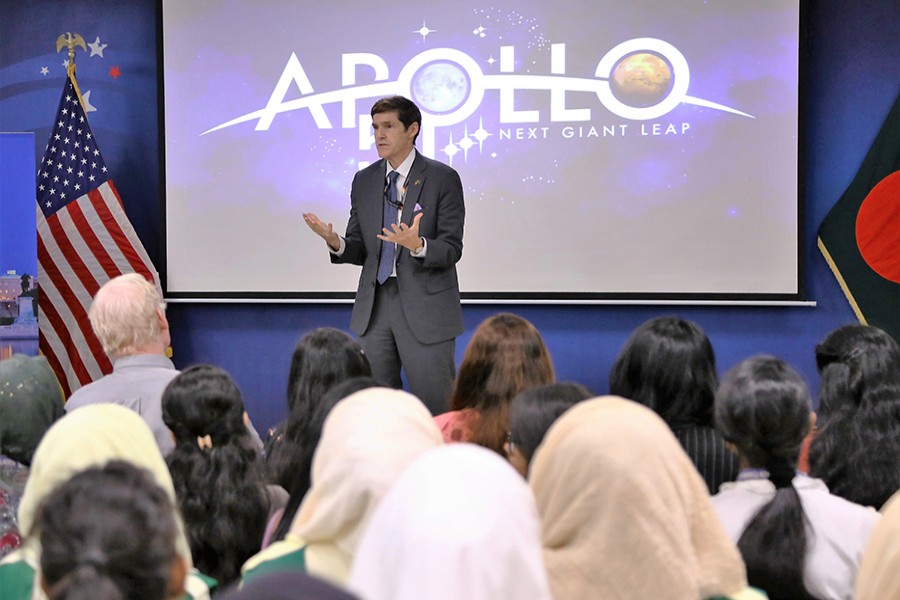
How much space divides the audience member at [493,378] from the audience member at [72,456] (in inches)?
37.7

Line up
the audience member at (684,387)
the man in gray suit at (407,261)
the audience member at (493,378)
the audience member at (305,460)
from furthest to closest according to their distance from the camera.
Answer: the man in gray suit at (407,261) < the audience member at (493,378) < the audience member at (684,387) < the audience member at (305,460)

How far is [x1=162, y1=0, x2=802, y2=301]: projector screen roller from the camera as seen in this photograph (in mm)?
4832

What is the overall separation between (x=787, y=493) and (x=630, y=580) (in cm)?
55

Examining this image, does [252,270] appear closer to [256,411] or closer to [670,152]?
[256,411]

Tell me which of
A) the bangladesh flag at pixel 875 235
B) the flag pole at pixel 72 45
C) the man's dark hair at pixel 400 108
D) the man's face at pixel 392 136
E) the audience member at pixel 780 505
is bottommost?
the audience member at pixel 780 505

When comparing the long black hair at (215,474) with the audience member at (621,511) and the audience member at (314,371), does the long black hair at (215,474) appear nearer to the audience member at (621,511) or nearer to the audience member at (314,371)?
the audience member at (314,371)

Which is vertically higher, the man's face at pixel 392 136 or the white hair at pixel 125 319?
the man's face at pixel 392 136

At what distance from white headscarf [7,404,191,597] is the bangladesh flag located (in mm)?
3938

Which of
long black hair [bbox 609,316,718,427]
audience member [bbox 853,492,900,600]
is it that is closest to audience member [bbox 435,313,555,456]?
long black hair [bbox 609,316,718,427]

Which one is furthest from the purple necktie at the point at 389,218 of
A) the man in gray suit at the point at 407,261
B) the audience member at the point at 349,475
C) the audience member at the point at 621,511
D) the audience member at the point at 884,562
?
the audience member at the point at 884,562

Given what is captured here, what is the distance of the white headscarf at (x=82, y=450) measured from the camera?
1.54 m

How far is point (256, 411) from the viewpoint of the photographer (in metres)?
5.50

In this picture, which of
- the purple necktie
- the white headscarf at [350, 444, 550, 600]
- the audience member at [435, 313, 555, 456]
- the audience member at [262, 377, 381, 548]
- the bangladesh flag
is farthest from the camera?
the bangladesh flag

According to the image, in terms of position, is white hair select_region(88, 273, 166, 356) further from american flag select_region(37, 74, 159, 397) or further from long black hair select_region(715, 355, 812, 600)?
american flag select_region(37, 74, 159, 397)
